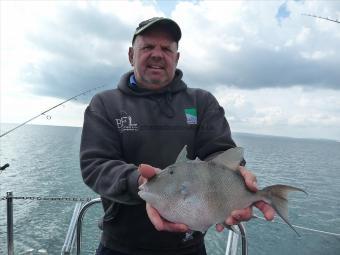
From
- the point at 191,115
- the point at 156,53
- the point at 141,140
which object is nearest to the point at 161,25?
the point at 156,53

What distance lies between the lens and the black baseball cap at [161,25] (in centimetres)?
297

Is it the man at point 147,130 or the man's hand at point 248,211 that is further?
the man at point 147,130

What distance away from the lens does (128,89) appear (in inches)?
123

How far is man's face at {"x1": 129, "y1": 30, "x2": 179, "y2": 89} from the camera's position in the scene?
3029 millimetres

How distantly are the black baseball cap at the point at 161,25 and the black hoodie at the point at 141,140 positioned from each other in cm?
50

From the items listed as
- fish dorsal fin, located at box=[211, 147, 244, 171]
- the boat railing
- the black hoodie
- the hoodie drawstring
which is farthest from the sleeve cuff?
the boat railing

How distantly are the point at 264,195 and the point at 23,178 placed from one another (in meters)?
32.9

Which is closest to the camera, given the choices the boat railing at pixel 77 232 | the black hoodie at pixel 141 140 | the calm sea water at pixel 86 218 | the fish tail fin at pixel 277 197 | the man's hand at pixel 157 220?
the man's hand at pixel 157 220

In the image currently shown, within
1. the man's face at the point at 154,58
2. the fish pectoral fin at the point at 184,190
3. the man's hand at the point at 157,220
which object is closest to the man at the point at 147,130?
the man's face at the point at 154,58

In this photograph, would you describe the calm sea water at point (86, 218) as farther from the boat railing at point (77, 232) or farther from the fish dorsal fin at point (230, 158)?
the fish dorsal fin at point (230, 158)

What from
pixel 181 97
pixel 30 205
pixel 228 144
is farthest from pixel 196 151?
pixel 30 205

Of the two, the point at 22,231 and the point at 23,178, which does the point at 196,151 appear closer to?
the point at 22,231

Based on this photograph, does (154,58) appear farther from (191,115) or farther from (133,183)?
(133,183)

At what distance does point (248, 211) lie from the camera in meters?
2.29
